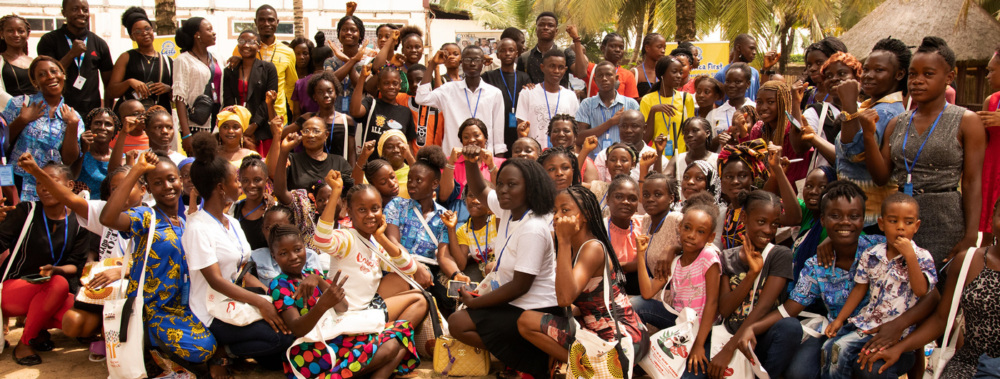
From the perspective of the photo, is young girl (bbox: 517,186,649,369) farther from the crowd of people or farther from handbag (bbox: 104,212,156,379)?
handbag (bbox: 104,212,156,379)

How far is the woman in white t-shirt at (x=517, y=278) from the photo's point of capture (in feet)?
14.6

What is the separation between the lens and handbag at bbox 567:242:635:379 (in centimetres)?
426

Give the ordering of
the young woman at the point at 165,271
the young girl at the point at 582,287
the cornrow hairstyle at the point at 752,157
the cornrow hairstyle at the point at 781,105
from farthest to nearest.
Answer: the cornrow hairstyle at the point at 781,105 < the cornrow hairstyle at the point at 752,157 < the young woman at the point at 165,271 < the young girl at the point at 582,287

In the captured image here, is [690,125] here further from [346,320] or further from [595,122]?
[346,320]

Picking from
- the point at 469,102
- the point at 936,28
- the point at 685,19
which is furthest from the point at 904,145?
the point at 936,28

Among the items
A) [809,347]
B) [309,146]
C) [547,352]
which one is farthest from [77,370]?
[809,347]

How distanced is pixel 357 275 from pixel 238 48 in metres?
3.76

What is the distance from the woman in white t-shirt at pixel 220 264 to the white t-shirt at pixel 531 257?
143cm

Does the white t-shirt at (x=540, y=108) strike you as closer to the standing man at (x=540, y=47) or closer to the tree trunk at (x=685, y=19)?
the standing man at (x=540, y=47)

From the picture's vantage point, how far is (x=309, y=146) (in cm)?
634

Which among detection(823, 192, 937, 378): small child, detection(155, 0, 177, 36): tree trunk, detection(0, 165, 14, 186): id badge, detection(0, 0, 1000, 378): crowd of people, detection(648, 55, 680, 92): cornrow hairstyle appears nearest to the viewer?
detection(823, 192, 937, 378): small child

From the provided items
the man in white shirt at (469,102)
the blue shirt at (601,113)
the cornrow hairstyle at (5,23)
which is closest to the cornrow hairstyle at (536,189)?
the blue shirt at (601,113)

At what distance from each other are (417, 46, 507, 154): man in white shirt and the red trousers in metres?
3.51

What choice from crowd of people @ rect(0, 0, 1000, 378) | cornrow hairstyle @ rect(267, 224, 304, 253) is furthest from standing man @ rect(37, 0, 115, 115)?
cornrow hairstyle @ rect(267, 224, 304, 253)
